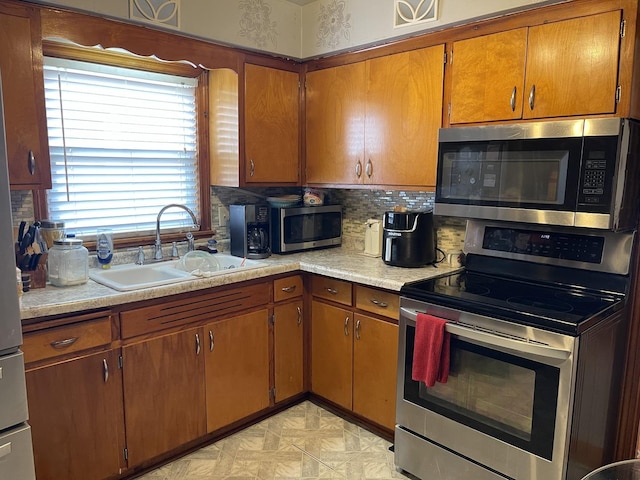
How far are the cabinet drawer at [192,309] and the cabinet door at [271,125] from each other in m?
0.72

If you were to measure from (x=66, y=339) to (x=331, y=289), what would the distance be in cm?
133

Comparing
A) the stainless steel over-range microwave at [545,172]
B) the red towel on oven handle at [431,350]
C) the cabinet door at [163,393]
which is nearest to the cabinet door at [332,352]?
the red towel on oven handle at [431,350]

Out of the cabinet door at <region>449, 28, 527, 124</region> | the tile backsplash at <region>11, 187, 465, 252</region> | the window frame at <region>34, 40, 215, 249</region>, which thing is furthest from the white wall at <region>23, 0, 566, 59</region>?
the tile backsplash at <region>11, 187, 465, 252</region>

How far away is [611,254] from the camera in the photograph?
6.61 ft

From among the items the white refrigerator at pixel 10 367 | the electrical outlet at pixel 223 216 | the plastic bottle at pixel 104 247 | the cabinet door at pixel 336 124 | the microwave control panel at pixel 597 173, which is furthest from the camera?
the electrical outlet at pixel 223 216

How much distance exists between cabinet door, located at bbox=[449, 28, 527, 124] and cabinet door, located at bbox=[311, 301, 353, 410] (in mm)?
1211

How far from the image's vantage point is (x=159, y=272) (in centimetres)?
264

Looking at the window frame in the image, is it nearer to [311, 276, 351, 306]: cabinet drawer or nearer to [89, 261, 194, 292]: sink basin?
[89, 261, 194, 292]: sink basin

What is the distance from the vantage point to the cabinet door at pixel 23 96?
1941 mm

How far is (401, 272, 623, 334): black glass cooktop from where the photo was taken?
68.2 inches

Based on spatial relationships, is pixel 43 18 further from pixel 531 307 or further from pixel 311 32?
pixel 531 307

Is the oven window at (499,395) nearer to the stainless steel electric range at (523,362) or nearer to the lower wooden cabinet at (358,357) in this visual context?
the stainless steel electric range at (523,362)

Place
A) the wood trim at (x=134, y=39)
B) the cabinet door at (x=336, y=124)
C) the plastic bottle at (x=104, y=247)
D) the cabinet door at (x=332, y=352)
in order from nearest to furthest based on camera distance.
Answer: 1. the wood trim at (x=134, y=39)
2. the plastic bottle at (x=104, y=247)
3. the cabinet door at (x=332, y=352)
4. the cabinet door at (x=336, y=124)

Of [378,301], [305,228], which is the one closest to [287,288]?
[305,228]
